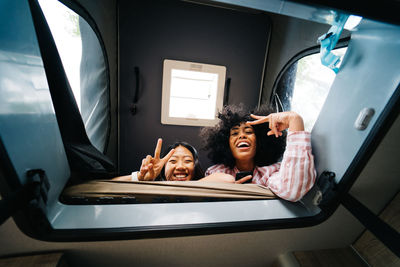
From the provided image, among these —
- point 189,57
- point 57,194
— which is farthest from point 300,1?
point 189,57

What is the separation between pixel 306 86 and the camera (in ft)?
4.77

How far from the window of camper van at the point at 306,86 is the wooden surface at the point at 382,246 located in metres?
0.75

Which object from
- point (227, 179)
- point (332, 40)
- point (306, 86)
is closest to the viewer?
point (332, 40)

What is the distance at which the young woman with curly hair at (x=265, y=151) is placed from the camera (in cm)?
69

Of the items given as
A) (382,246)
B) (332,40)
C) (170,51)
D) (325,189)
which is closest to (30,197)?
(325,189)

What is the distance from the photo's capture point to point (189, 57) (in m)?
1.99

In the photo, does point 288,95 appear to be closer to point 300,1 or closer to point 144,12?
point 300,1

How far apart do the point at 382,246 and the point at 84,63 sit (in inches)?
71.5

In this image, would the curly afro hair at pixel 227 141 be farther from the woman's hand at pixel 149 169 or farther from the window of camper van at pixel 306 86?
the woman's hand at pixel 149 169

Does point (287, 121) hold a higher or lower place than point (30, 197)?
higher

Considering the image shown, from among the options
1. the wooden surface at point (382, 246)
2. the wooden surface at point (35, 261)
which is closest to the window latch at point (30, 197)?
the wooden surface at point (35, 261)

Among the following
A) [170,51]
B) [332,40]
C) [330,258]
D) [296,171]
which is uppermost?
[170,51]

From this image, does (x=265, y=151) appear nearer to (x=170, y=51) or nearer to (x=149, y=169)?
(x=149, y=169)

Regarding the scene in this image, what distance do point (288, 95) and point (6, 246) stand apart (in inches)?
77.5
